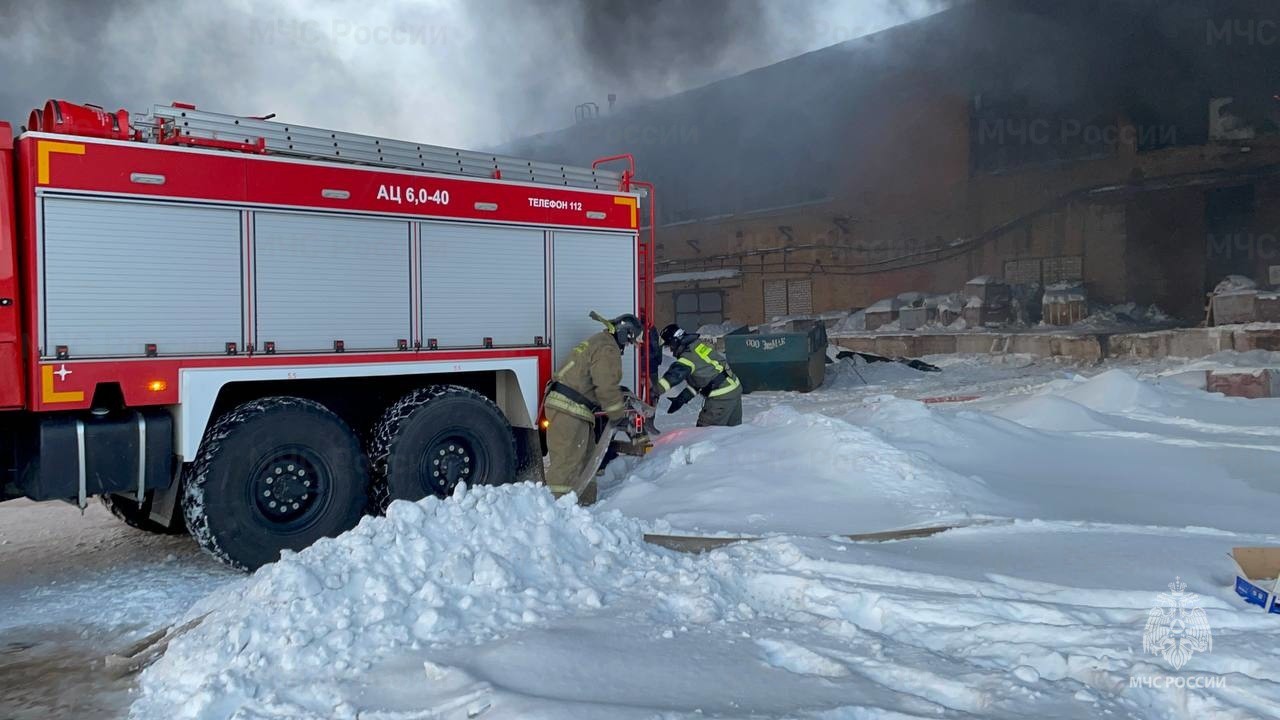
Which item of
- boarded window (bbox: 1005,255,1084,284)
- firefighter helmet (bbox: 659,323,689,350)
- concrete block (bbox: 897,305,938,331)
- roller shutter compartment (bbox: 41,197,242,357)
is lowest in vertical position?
firefighter helmet (bbox: 659,323,689,350)

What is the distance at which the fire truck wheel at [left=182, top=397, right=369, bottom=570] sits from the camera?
5516 millimetres

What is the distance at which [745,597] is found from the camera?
4.30 meters

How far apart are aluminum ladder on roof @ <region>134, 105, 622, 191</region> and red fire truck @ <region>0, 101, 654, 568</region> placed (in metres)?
0.02

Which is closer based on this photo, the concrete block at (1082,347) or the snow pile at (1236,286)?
the snow pile at (1236,286)

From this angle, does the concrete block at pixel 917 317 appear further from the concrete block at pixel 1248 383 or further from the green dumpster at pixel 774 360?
the concrete block at pixel 1248 383

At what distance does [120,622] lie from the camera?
16.1ft

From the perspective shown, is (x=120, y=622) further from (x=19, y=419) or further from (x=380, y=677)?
(x=380, y=677)

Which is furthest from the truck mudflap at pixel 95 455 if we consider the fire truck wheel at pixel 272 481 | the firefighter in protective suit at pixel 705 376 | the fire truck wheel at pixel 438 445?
the firefighter in protective suit at pixel 705 376

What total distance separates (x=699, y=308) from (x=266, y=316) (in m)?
26.1

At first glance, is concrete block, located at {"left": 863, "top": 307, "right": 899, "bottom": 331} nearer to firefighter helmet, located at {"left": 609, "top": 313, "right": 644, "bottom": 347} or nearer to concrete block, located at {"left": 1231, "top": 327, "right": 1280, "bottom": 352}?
concrete block, located at {"left": 1231, "top": 327, "right": 1280, "bottom": 352}

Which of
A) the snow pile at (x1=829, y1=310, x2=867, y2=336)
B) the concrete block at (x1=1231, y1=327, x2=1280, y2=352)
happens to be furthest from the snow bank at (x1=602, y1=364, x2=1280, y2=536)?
the snow pile at (x1=829, y1=310, x2=867, y2=336)

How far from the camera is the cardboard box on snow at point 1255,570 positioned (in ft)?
13.0

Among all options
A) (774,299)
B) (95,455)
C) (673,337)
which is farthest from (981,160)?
(95,455)

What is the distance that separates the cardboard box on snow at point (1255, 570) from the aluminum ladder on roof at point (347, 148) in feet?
16.2
